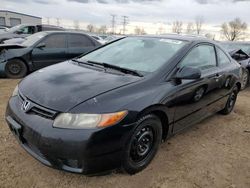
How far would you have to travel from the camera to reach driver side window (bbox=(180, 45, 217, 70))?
11.8ft

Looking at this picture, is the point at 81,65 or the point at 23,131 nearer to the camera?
the point at 23,131

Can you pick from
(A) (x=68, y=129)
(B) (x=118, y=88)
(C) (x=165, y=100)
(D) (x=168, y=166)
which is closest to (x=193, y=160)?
(D) (x=168, y=166)

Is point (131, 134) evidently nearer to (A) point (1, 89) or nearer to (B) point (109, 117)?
(B) point (109, 117)

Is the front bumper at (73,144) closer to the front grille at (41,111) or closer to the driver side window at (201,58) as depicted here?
the front grille at (41,111)

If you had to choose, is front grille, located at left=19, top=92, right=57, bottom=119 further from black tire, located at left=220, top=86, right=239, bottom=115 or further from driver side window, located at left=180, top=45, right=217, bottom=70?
black tire, located at left=220, top=86, right=239, bottom=115

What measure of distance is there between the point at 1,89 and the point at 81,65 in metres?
3.29

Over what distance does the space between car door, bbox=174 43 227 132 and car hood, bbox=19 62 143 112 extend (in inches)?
27.4

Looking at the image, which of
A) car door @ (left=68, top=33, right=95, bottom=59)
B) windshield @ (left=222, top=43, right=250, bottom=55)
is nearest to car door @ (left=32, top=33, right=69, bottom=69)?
car door @ (left=68, top=33, right=95, bottom=59)

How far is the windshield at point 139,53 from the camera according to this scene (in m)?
3.39

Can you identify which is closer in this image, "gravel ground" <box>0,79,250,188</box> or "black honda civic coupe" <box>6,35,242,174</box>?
"black honda civic coupe" <box>6,35,242,174</box>

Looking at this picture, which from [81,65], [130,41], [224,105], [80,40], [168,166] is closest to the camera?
[168,166]

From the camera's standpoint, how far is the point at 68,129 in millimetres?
2424

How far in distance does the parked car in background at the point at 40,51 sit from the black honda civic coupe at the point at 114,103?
4.02 metres

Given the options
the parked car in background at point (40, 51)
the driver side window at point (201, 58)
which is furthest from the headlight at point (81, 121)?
the parked car in background at point (40, 51)
